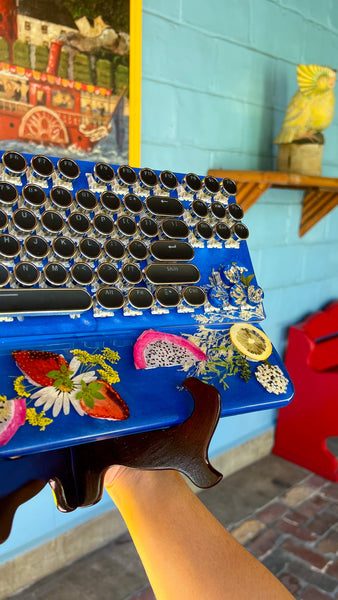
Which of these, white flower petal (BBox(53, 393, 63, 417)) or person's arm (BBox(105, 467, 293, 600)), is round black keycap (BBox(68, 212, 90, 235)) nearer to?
white flower petal (BBox(53, 393, 63, 417))

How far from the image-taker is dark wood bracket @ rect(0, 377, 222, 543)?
72 centimetres

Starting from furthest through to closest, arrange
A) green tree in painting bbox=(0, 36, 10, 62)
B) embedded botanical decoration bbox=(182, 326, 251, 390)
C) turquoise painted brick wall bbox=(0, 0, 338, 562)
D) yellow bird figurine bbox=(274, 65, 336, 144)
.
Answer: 1. yellow bird figurine bbox=(274, 65, 336, 144)
2. turquoise painted brick wall bbox=(0, 0, 338, 562)
3. green tree in painting bbox=(0, 36, 10, 62)
4. embedded botanical decoration bbox=(182, 326, 251, 390)

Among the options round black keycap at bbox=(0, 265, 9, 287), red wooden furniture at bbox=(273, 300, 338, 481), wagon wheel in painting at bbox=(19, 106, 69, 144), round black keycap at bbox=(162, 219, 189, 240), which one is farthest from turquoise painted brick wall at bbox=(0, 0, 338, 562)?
round black keycap at bbox=(0, 265, 9, 287)

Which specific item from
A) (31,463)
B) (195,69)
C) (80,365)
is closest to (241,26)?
(195,69)

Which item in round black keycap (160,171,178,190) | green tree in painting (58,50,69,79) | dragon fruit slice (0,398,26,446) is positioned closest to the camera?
dragon fruit slice (0,398,26,446)

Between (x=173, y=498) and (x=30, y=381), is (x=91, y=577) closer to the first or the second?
(x=173, y=498)

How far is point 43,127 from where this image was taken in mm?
1305

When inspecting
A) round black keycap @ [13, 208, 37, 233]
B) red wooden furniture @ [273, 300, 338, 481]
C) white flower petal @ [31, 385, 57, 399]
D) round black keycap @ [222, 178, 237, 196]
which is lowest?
red wooden furniture @ [273, 300, 338, 481]

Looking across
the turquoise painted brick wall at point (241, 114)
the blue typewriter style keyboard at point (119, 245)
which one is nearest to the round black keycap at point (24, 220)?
the blue typewriter style keyboard at point (119, 245)

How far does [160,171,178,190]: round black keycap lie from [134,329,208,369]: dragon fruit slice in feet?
0.95

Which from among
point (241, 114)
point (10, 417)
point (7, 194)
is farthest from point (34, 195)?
point (241, 114)

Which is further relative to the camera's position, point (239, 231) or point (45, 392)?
point (239, 231)

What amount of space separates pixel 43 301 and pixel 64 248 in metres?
0.10

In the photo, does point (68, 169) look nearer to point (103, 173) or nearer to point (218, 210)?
point (103, 173)
